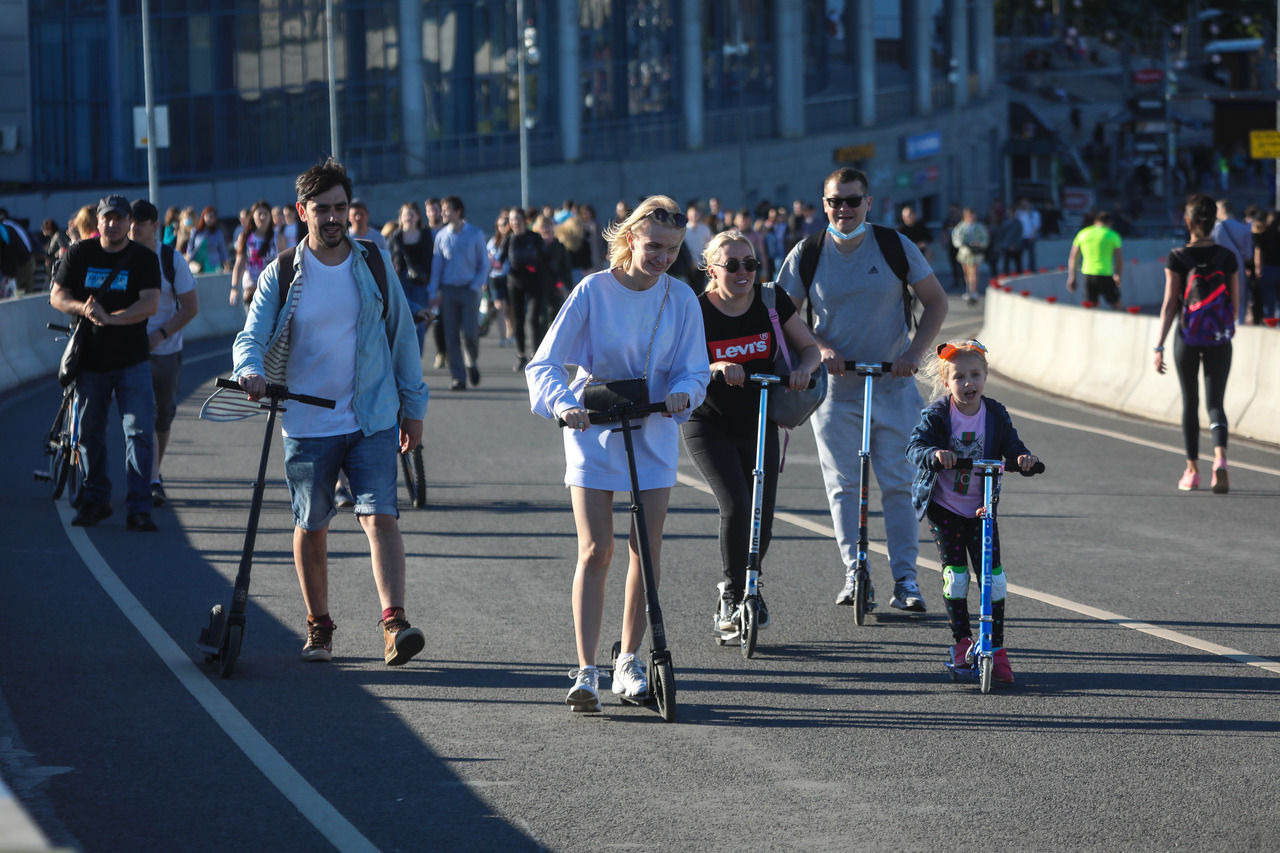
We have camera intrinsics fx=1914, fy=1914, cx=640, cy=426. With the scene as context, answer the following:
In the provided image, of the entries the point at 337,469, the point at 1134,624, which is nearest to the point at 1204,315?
the point at 1134,624

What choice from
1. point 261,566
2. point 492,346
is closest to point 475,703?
point 261,566

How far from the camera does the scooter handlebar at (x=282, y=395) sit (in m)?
7.27

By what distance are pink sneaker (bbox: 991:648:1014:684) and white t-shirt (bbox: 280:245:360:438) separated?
2.66 metres

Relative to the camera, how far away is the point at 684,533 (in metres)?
11.3

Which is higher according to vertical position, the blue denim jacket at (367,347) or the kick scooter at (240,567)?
the blue denim jacket at (367,347)

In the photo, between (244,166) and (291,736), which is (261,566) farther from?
(244,166)

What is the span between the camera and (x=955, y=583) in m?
7.50

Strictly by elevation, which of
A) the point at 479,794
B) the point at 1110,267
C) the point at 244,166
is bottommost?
the point at 479,794

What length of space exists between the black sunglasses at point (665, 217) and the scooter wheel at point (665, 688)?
5.08 ft

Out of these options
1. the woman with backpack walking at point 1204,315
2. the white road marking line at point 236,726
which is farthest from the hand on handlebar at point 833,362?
the woman with backpack walking at point 1204,315

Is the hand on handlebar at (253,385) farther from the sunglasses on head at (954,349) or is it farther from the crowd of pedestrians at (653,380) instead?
the sunglasses on head at (954,349)

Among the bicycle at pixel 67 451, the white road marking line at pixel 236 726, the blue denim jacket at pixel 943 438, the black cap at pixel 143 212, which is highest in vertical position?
the black cap at pixel 143 212

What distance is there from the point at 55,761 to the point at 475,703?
157cm

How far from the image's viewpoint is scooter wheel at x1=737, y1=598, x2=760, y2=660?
25.9 ft
